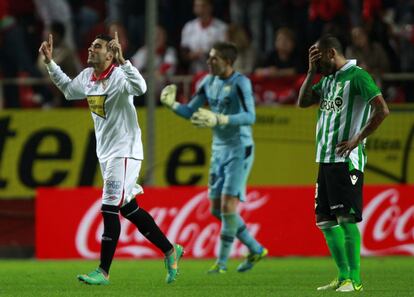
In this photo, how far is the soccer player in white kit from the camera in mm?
10461

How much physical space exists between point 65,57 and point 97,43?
21.6ft

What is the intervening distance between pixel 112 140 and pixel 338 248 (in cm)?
210

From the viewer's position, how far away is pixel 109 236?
34.2ft

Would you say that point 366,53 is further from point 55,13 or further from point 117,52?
point 117,52

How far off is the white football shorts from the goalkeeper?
1.90 meters

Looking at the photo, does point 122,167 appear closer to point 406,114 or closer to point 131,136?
point 131,136

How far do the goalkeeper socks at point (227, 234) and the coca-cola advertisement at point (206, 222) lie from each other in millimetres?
2758

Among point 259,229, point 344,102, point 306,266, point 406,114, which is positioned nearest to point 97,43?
point 344,102

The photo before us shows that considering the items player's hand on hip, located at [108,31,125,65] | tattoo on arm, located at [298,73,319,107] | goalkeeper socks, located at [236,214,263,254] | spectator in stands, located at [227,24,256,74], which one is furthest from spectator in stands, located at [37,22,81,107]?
tattoo on arm, located at [298,73,319,107]

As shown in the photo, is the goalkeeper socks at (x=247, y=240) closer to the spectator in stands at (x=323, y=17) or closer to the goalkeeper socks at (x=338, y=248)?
the goalkeeper socks at (x=338, y=248)

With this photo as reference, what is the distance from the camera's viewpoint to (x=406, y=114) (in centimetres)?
1623

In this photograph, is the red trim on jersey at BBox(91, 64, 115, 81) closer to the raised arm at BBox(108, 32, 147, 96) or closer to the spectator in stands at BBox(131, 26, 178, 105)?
the raised arm at BBox(108, 32, 147, 96)

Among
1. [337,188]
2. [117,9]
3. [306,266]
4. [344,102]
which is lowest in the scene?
[306,266]

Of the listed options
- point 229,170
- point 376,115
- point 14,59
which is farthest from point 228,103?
point 14,59
